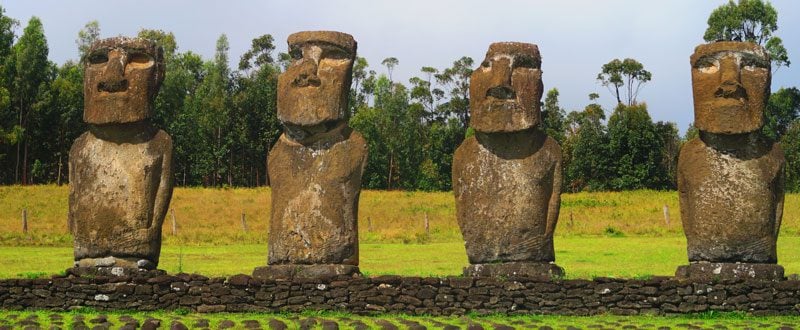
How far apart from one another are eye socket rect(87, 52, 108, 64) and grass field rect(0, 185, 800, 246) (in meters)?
13.9

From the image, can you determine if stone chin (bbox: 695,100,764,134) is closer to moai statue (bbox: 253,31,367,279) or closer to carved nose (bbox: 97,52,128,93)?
moai statue (bbox: 253,31,367,279)

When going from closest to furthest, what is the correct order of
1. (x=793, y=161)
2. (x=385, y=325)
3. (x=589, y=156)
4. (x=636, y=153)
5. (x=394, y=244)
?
(x=385, y=325)
(x=394, y=244)
(x=793, y=161)
(x=636, y=153)
(x=589, y=156)

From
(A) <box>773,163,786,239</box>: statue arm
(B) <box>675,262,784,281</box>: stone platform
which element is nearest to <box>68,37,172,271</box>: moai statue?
(B) <box>675,262,784,281</box>: stone platform

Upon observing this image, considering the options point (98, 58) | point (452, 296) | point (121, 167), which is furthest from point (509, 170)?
point (98, 58)

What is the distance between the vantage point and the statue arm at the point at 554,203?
50.6ft

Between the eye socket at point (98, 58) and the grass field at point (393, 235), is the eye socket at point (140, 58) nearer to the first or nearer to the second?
the eye socket at point (98, 58)

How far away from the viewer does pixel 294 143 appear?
1570 cm

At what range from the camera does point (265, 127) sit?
6169 centimetres

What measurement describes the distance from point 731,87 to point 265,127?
4831 cm

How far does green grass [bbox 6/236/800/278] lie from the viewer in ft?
66.1

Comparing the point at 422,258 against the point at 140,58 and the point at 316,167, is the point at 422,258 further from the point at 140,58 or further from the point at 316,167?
the point at 140,58

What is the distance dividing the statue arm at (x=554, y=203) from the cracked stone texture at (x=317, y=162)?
2720mm

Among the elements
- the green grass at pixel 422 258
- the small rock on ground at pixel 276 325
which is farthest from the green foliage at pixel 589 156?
the small rock on ground at pixel 276 325

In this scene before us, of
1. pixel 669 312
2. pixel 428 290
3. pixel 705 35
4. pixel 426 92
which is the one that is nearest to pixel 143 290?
pixel 428 290
